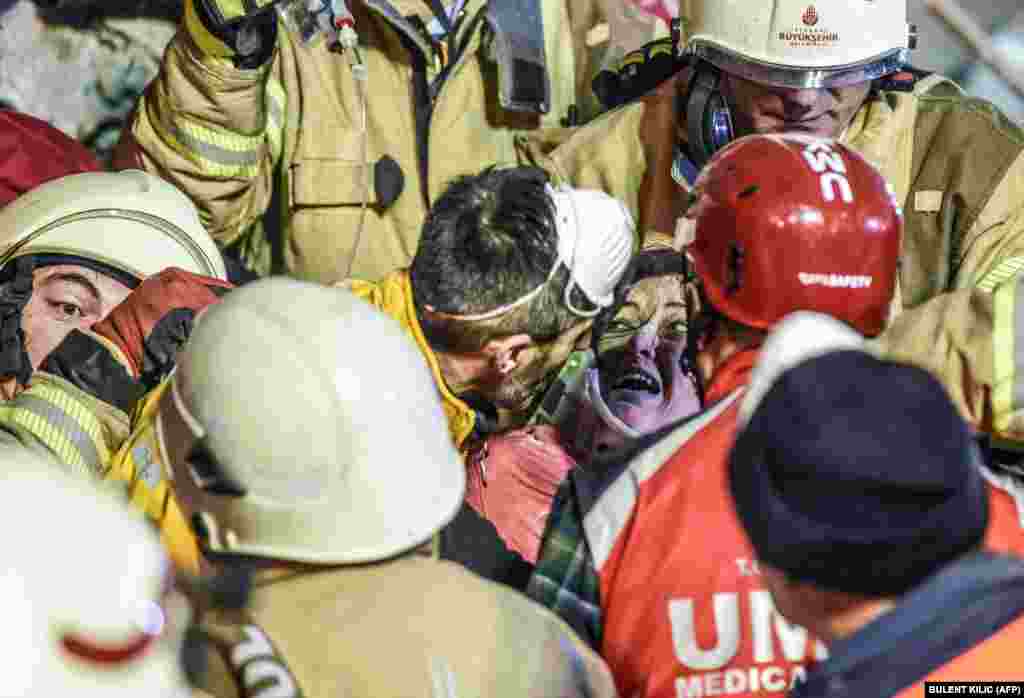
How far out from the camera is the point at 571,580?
272 cm

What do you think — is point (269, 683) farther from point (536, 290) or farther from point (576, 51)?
point (576, 51)

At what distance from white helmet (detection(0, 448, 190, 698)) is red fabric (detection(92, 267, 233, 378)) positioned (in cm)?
182

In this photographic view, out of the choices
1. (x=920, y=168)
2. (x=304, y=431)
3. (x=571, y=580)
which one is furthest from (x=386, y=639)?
(x=920, y=168)

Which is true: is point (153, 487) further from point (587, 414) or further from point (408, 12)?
point (408, 12)

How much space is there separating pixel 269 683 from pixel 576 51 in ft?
10.4

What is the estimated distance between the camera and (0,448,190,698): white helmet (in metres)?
1.65

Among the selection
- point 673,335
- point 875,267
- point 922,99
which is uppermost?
point 875,267

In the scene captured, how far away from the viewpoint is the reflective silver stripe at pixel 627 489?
2.67 m

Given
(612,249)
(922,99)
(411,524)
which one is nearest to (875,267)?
(612,249)

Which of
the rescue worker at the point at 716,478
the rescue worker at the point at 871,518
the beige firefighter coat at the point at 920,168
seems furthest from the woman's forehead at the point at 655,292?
the rescue worker at the point at 871,518

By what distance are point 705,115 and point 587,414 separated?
3.62 ft

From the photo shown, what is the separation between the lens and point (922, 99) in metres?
4.24

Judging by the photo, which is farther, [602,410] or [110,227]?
[110,227]

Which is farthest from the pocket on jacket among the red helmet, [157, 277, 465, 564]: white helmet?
[157, 277, 465, 564]: white helmet
